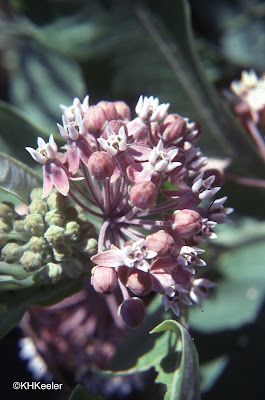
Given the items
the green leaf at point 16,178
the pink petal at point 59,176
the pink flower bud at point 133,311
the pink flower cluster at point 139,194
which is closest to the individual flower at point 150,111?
the pink flower cluster at point 139,194

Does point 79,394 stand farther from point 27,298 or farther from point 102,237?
point 102,237

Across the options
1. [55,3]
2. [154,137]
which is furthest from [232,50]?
[154,137]

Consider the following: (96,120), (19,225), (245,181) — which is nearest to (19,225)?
(19,225)

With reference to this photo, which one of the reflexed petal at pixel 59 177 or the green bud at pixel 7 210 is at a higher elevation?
the reflexed petal at pixel 59 177

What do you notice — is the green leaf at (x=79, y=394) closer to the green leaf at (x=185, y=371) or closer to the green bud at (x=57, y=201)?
the green leaf at (x=185, y=371)

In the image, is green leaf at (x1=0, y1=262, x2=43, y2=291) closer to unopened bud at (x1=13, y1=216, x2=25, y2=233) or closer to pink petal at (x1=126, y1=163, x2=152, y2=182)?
unopened bud at (x1=13, y1=216, x2=25, y2=233)

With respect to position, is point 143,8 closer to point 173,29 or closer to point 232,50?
point 173,29
